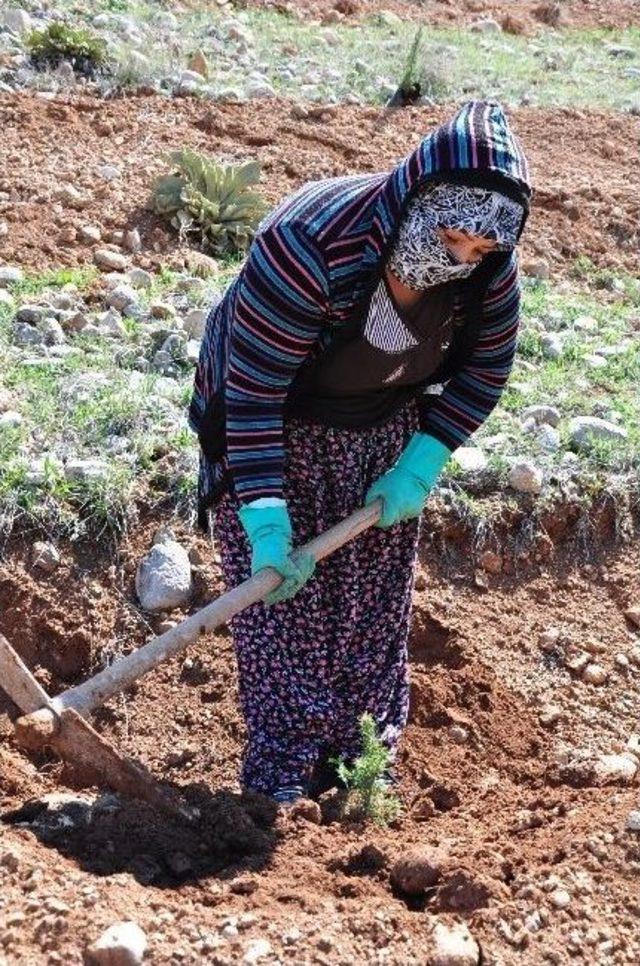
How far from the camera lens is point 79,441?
4223 mm

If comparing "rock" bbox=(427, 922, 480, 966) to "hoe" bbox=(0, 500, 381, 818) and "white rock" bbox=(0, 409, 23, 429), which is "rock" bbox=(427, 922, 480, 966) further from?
"white rock" bbox=(0, 409, 23, 429)

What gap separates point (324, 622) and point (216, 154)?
4056 millimetres

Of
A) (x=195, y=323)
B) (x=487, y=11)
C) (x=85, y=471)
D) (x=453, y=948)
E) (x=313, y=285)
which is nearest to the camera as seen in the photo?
(x=453, y=948)

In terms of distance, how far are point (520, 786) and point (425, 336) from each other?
1.27 meters

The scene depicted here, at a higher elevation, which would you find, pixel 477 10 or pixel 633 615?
pixel 477 10

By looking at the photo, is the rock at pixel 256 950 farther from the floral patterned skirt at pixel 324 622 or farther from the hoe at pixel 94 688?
the floral patterned skirt at pixel 324 622

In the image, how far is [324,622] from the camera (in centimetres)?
330

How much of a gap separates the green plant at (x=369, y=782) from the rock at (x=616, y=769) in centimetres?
51

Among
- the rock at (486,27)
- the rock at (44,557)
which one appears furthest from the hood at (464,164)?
the rock at (486,27)

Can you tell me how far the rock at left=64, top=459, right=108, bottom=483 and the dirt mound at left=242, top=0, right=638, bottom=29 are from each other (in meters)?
7.38

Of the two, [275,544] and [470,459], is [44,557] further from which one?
[470,459]

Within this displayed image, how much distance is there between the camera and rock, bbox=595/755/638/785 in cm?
334

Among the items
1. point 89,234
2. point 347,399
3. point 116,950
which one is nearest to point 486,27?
point 89,234

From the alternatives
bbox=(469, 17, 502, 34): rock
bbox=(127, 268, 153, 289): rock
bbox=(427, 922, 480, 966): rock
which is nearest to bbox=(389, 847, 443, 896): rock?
bbox=(427, 922, 480, 966): rock
